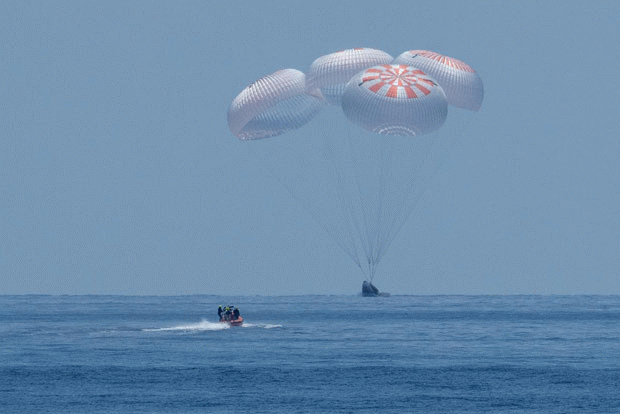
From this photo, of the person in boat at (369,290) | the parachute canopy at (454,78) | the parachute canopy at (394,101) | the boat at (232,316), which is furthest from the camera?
A: the person in boat at (369,290)

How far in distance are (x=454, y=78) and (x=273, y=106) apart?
837 centimetres

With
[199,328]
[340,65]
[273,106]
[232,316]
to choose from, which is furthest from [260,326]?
[340,65]

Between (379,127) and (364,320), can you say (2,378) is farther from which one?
(364,320)

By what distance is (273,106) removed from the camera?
62031 millimetres

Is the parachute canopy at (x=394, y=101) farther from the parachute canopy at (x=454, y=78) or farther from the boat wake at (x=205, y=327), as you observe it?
the boat wake at (x=205, y=327)

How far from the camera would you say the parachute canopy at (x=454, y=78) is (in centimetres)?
6169

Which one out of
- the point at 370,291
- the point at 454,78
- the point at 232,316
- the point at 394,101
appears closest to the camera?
the point at 394,101

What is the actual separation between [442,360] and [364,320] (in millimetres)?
34415

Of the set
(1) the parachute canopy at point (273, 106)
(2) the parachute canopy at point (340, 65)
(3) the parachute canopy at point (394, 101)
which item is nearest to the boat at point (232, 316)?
(1) the parachute canopy at point (273, 106)

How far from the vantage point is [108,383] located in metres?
47.9

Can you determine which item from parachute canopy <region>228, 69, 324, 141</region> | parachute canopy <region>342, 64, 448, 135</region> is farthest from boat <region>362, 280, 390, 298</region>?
parachute canopy <region>342, 64, 448, 135</region>

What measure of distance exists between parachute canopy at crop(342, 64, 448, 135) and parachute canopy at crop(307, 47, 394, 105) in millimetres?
2586

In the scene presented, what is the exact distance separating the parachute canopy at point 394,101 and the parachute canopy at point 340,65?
8.49 ft

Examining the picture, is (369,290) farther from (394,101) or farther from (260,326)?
(394,101)
